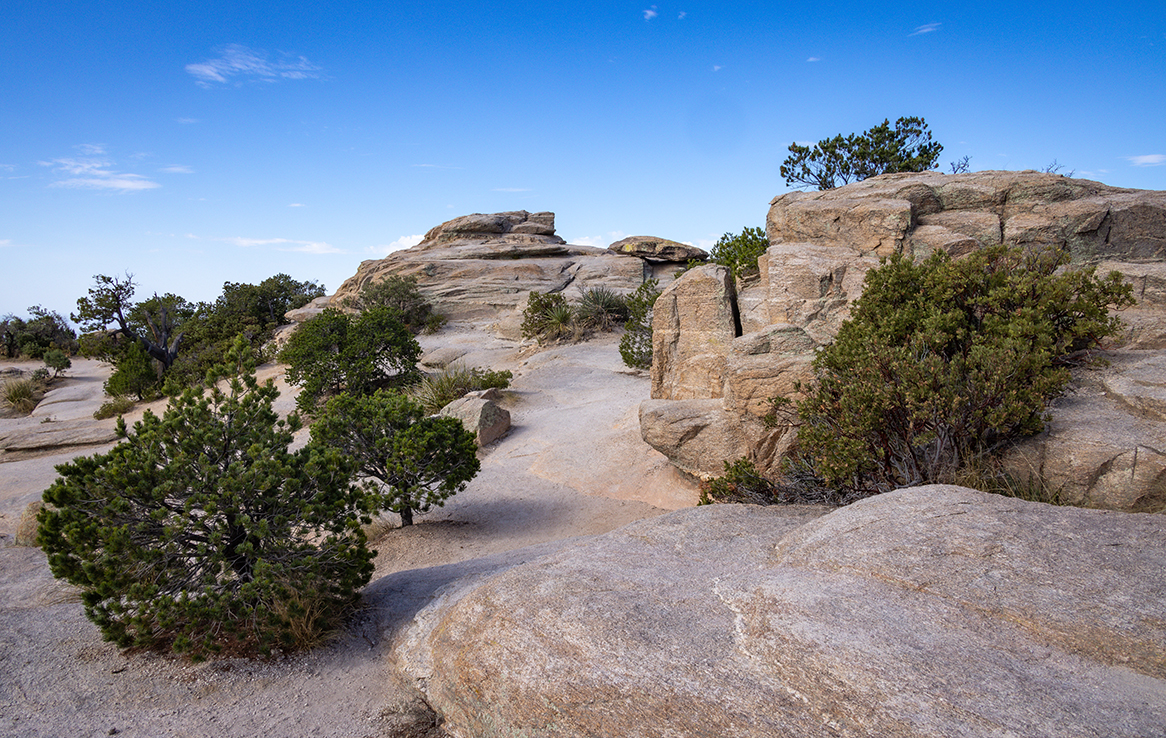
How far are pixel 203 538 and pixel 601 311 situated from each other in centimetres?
1697

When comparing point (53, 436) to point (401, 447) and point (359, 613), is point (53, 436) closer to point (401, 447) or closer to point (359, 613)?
point (401, 447)

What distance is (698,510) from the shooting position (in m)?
5.46

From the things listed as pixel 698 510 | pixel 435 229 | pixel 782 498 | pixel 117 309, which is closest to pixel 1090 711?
pixel 698 510

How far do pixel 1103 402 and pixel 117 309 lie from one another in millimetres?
26699

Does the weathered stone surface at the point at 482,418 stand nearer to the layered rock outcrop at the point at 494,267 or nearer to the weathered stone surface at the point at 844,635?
the weathered stone surface at the point at 844,635

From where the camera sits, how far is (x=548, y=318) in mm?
20359

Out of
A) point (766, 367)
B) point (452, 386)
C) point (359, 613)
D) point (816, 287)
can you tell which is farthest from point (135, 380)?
point (816, 287)

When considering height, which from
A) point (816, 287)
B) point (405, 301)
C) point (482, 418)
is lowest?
point (482, 418)

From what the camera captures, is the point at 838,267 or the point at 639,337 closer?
the point at 838,267

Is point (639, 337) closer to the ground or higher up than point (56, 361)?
closer to the ground

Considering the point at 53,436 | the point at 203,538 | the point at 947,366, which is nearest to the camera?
the point at 203,538

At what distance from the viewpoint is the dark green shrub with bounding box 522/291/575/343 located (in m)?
19.9

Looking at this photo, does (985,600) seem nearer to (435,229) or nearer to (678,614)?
(678,614)

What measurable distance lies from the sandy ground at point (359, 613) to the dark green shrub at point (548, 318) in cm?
717
